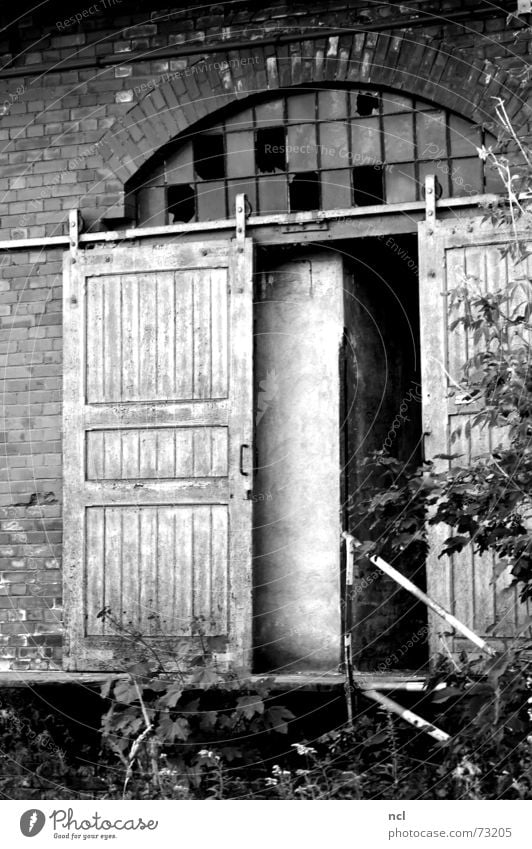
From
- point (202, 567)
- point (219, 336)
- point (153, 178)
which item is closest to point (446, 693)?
point (202, 567)

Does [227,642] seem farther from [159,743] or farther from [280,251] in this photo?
[280,251]

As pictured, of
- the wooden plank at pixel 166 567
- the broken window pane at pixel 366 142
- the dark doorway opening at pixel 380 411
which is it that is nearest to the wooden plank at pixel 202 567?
the wooden plank at pixel 166 567

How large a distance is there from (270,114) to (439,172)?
1051 millimetres

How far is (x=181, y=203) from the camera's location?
7.21 metres

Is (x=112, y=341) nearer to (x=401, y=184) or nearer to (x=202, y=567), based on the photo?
(x=202, y=567)

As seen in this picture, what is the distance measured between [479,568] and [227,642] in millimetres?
1422

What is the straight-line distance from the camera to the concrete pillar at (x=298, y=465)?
6.96 meters

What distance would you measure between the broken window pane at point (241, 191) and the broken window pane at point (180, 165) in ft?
0.84

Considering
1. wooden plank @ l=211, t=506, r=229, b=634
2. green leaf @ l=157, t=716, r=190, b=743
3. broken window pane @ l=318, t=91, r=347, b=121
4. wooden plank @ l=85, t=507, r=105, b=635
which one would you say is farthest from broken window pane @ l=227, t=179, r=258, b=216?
green leaf @ l=157, t=716, r=190, b=743

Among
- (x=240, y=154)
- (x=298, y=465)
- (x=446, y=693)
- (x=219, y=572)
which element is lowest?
(x=446, y=693)

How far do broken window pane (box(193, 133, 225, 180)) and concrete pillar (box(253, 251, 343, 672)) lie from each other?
0.66 m

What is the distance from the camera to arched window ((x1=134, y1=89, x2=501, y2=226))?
6.79m

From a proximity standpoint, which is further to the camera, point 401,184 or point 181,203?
point 181,203

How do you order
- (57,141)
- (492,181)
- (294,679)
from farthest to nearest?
(57,141) → (492,181) → (294,679)
